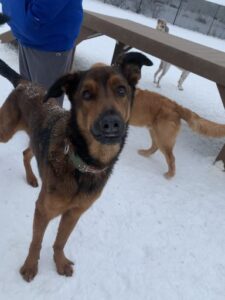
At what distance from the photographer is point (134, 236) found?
2963mm

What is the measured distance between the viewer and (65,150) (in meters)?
2.12

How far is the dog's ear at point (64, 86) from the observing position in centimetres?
199

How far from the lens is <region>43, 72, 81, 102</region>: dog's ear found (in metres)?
1.99

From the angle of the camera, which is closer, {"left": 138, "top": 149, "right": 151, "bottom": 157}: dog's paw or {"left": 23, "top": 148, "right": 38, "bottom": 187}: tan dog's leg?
{"left": 23, "top": 148, "right": 38, "bottom": 187}: tan dog's leg

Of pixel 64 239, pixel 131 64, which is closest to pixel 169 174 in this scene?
pixel 64 239

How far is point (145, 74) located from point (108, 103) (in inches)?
244

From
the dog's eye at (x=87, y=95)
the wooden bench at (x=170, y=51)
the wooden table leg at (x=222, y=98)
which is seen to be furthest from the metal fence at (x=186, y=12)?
the dog's eye at (x=87, y=95)

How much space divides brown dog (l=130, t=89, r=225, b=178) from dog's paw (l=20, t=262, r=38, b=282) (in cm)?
211

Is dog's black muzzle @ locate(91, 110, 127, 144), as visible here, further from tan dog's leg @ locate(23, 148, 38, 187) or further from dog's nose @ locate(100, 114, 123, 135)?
tan dog's leg @ locate(23, 148, 38, 187)

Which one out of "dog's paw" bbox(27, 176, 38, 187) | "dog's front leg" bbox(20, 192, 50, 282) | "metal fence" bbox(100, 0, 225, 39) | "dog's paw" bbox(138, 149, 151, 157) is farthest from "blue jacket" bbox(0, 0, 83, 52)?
"metal fence" bbox(100, 0, 225, 39)

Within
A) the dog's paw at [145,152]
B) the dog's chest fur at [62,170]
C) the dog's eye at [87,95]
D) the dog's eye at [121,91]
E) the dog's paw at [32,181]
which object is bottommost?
the dog's paw at [145,152]

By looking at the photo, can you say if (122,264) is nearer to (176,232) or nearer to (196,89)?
(176,232)

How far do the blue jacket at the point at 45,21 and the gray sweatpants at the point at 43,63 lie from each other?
0.07 meters

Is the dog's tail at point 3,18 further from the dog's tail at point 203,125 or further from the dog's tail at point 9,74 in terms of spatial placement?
the dog's tail at point 203,125
